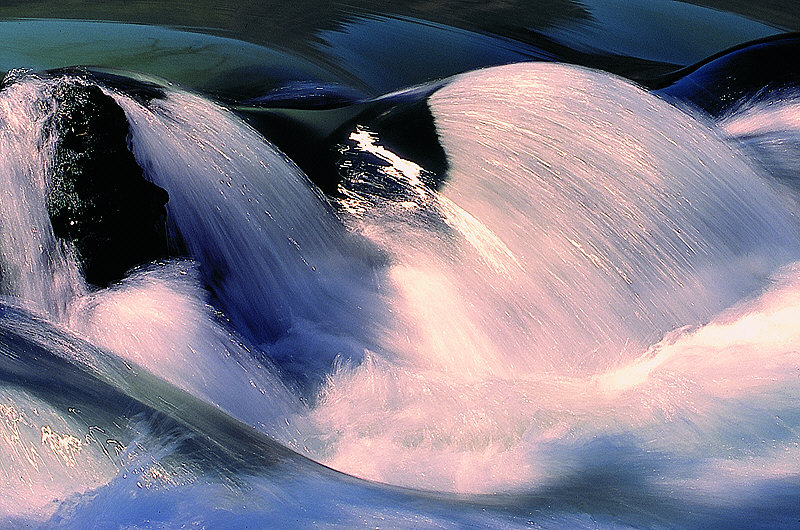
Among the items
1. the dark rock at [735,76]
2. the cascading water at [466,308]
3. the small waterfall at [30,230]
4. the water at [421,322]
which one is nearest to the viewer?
the water at [421,322]

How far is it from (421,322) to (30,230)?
611mm

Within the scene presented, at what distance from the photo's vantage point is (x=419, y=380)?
141cm

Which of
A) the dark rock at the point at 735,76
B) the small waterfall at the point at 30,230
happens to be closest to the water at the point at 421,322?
the small waterfall at the point at 30,230

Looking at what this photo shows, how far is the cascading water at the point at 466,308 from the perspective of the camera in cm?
111

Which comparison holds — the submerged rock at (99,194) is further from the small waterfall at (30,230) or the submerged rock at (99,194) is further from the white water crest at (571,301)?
the white water crest at (571,301)

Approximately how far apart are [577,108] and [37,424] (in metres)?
1.03

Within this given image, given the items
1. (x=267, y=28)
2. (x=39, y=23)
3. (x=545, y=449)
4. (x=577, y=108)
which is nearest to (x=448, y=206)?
(x=577, y=108)

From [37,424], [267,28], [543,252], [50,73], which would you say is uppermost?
[267,28]

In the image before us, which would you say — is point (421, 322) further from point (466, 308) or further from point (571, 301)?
point (571, 301)

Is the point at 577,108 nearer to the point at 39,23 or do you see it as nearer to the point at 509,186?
the point at 509,186

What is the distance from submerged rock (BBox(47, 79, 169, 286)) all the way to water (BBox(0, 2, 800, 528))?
0.07ft

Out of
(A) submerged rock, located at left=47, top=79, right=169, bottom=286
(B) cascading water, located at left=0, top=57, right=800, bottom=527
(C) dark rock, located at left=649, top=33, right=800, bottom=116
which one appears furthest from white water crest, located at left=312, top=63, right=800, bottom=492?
(C) dark rock, located at left=649, top=33, right=800, bottom=116

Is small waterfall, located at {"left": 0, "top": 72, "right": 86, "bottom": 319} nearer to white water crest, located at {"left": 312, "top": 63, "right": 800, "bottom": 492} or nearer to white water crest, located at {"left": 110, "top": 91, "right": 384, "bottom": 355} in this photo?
white water crest, located at {"left": 110, "top": 91, "right": 384, "bottom": 355}

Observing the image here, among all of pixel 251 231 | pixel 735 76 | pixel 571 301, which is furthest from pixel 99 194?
pixel 735 76
